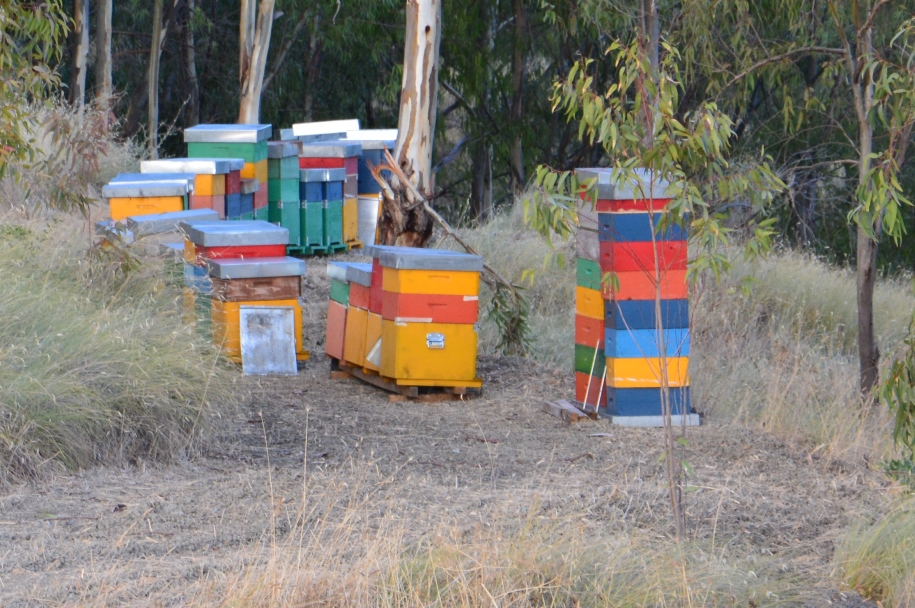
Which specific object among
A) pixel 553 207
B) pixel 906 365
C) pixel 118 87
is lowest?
pixel 906 365

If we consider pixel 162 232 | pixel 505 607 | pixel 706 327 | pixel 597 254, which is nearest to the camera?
pixel 505 607

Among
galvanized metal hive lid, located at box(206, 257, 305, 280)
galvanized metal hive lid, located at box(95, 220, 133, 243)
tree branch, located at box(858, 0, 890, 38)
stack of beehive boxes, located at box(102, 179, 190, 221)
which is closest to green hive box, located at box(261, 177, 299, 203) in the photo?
stack of beehive boxes, located at box(102, 179, 190, 221)

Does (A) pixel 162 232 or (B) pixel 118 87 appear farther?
(B) pixel 118 87

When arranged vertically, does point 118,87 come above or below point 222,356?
above

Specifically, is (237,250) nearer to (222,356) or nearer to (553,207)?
(222,356)

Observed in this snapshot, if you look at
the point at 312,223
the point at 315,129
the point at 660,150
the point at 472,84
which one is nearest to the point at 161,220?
the point at 312,223

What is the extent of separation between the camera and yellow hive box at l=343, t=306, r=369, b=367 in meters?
7.52

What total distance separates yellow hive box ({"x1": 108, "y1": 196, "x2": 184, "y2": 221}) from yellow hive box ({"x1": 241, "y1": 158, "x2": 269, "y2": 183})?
2001 millimetres

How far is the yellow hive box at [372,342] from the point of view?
24.0 feet

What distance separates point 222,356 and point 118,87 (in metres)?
18.4

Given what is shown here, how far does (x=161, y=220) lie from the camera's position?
835 cm

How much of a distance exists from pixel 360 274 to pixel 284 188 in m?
4.51

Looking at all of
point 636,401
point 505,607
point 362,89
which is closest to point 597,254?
point 636,401

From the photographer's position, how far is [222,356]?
22.6ft
